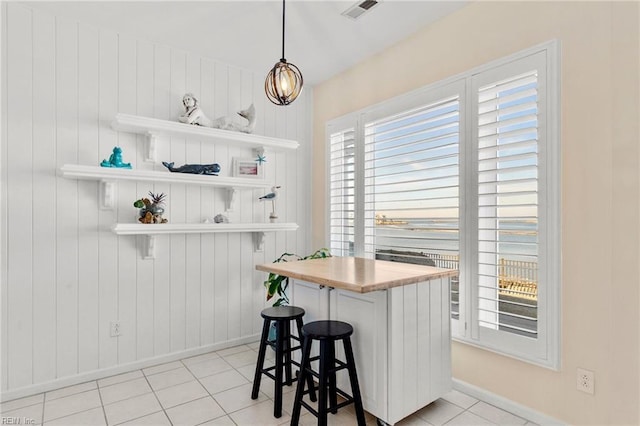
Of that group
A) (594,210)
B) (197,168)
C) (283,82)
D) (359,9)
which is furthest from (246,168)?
(594,210)

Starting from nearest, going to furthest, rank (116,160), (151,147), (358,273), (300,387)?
(300,387) → (358,273) → (116,160) → (151,147)

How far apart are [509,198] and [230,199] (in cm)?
237

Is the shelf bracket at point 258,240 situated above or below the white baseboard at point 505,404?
above

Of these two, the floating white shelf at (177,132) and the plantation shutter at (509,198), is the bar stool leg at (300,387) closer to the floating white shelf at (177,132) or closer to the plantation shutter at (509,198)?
the plantation shutter at (509,198)

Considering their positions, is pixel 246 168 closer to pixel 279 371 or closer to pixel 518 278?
pixel 279 371

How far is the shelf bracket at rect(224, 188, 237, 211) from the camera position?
348 centimetres

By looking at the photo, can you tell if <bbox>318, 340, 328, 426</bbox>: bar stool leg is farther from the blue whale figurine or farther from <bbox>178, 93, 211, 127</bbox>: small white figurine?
<bbox>178, 93, 211, 127</bbox>: small white figurine

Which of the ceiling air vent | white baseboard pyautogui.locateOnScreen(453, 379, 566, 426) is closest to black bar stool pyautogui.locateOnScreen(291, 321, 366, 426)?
white baseboard pyautogui.locateOnScreen(453, 379, 566, 426)

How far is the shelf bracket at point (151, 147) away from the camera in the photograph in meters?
3.00

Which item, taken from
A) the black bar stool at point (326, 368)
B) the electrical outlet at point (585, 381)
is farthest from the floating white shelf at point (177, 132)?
the electrical outlet at point (585, 381)

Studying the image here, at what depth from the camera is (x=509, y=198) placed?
2.34 meters

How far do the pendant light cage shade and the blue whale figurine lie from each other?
1233mm

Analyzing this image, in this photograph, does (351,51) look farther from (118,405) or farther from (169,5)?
(118,405)

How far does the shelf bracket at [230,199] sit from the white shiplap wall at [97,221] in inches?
3.1
